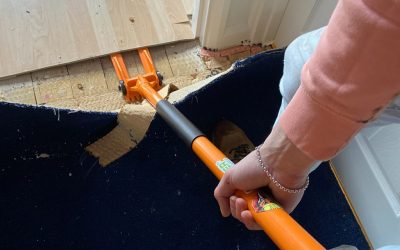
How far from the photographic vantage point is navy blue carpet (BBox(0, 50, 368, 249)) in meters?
0.96

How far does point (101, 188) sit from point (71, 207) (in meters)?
0.09

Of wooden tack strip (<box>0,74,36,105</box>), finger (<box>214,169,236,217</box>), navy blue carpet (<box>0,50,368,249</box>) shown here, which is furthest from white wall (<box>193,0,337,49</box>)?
finger (<box>214,169,236,217</box>)

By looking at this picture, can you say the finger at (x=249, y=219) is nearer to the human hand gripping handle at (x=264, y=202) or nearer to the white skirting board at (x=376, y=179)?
the human hand gripping handle at (x=264, y=202)

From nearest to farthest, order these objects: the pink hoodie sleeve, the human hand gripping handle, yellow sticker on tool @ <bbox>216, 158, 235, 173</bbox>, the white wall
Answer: the pink hoodie sleeve
the human hand gripping handle
yellow sticker on tool @ <bbox>216, 158, 235, 173</bbox>
the white wall

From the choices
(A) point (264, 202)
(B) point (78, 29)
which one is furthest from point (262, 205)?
(B) point (78, 29)

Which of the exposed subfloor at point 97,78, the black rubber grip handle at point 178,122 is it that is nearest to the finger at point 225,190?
the black rubber grip handle at point 178,122

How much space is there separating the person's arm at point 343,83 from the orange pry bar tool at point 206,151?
113 millimetres

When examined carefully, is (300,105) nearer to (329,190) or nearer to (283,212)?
(283,212)

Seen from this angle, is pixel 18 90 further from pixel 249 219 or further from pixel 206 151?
pixel 249 219

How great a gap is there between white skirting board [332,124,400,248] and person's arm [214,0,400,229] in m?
0.56

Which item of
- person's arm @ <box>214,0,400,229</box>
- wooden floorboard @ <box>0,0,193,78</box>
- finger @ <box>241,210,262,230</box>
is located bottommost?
wooden floorboard @ <box>0,0,193,78</box>

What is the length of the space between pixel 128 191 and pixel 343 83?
747mm

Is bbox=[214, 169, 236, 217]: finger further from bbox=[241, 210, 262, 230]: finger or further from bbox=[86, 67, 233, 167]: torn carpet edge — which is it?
bbox=[86, 67, 233, 167]: torn carpet edge

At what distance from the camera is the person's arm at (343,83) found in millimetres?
342
